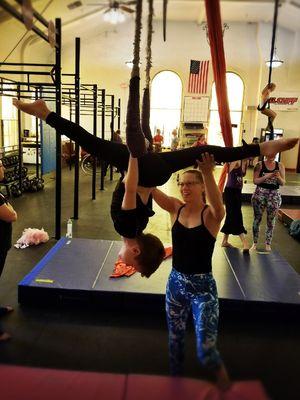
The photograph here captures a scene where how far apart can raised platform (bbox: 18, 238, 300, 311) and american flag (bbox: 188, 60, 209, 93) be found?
9640 mm

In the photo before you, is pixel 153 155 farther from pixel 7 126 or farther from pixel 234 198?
pixel 7 126

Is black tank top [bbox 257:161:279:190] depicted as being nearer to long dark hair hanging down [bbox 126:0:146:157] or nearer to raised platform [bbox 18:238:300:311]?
raised platform [bbox 18:238:300:311]

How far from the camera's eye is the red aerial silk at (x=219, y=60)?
1333 mm

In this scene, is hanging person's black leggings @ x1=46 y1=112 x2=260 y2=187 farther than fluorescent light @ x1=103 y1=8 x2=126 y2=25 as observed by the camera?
Yes

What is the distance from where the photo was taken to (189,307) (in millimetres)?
1995

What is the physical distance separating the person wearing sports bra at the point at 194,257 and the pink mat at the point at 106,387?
219 millimetres

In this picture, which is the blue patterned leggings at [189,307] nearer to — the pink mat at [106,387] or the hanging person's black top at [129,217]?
the pink mat at [106,387]

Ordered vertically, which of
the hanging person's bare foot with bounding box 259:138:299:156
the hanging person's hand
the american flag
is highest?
the american flag

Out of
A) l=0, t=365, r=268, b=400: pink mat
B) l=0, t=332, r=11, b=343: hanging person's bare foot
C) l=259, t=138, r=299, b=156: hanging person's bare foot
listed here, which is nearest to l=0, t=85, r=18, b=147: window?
l=0, t=332, r=11, b=343: hanging person's bare foot

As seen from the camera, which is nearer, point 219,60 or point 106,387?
point 219,60

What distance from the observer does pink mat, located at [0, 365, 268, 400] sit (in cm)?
171

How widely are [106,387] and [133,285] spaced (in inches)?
55.0

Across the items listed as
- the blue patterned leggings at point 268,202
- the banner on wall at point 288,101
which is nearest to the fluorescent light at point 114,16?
the blue patterned leggings at point 268,202

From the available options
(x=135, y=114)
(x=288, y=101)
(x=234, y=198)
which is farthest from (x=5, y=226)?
(x=288, y=101)
